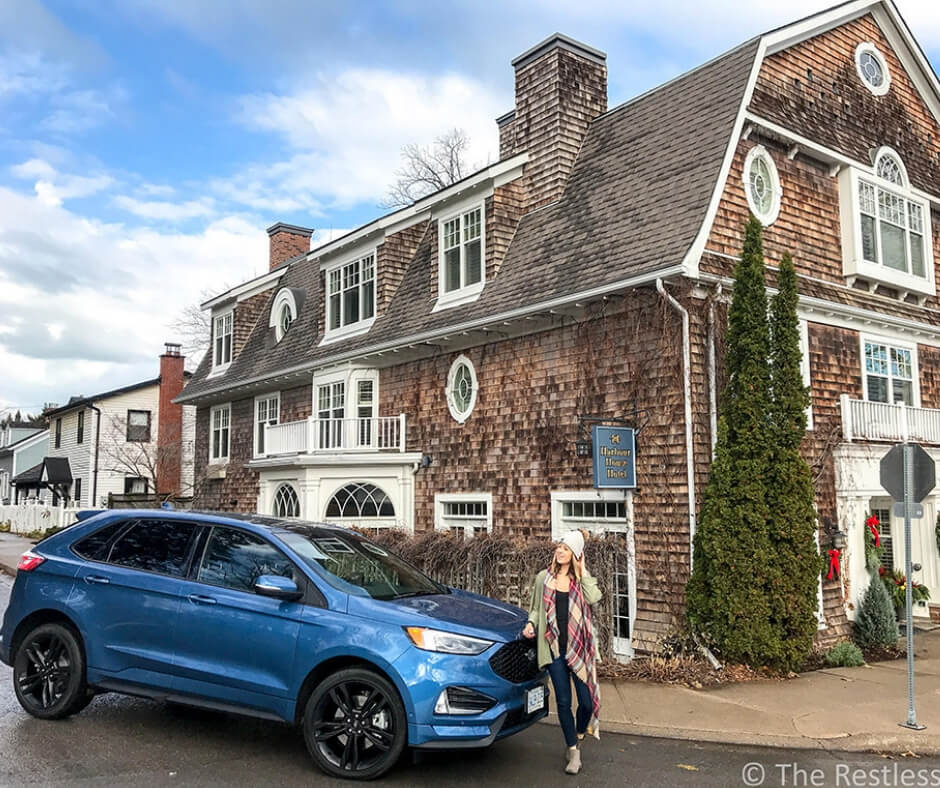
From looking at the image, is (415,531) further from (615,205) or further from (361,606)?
(361,606)

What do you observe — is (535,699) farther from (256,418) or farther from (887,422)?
(256,418)

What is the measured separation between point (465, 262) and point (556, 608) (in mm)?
9378

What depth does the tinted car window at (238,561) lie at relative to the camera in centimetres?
622

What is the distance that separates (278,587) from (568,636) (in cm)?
205

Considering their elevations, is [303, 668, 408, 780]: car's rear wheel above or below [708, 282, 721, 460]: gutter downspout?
below

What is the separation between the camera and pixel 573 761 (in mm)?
5895

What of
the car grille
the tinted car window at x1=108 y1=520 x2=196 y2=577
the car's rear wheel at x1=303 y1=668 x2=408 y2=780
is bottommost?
the car's rear wheel at x1=303 y1=668 x2=408 y2=780

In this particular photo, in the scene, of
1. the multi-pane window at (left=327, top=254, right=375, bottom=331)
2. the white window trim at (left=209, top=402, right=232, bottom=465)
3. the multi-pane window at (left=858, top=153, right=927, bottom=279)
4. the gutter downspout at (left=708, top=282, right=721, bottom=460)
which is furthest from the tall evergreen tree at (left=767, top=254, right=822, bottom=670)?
the white window trim at (left=209, top=402, right=232, bottom=465)

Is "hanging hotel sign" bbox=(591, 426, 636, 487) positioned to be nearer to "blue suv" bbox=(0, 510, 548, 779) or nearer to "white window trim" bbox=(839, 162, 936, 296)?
"blue suv" bbox=(0, 510, 548, 779)

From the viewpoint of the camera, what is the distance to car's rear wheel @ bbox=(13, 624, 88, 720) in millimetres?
6629

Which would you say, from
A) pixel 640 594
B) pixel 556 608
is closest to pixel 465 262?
pixel 640 594

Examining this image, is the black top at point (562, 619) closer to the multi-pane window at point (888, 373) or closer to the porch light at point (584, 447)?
the porch light at point (584, 447)

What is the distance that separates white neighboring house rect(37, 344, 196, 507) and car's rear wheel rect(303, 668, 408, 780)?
29.8 metres

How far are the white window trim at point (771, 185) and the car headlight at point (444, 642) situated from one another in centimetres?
816
